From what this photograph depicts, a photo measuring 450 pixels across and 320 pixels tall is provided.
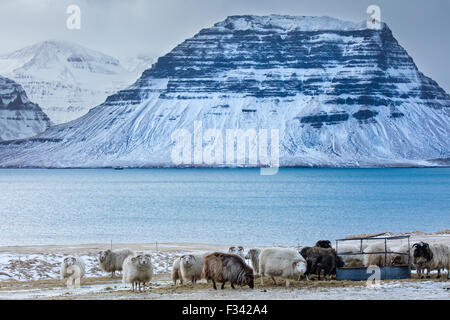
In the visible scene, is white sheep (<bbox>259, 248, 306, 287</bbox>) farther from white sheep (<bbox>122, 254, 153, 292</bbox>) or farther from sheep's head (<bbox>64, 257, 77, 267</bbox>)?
sheep's head (<bbox>64, 257, 77, 267</bbox>)

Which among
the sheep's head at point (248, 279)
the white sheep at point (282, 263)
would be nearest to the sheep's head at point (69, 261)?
the white sheep at point (282, 263)

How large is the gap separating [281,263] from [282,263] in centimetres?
3

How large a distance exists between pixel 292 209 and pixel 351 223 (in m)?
23.5

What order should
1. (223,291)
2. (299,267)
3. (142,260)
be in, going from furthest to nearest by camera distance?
(142,260)
(299,267)
(223,291)

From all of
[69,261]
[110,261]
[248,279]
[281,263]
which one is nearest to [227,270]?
[248,279]

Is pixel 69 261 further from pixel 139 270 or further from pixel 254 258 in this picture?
pixel 139 270

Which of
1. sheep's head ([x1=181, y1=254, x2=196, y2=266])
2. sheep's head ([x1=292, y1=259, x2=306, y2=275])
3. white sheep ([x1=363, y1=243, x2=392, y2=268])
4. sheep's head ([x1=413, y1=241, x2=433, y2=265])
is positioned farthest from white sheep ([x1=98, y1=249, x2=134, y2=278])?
sheep's head ([x1=413, y1=241, x2=433, y2=265])

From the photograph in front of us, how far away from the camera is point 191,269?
2592 centimetres

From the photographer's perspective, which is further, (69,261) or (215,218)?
(215,218)

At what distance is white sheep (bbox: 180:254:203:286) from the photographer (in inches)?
1016

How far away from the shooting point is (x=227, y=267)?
75.7 feet

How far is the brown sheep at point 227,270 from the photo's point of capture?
22.9 metres

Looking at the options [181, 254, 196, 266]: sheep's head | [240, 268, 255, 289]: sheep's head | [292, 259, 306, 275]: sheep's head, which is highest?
[181, 254, 196, 266]: sheep's head
